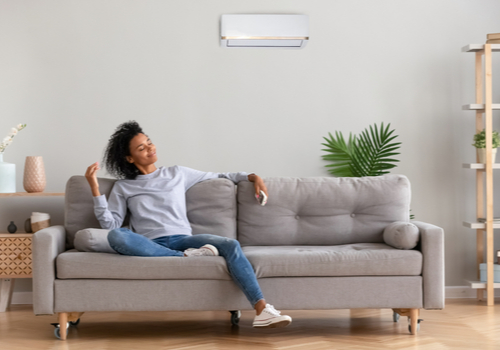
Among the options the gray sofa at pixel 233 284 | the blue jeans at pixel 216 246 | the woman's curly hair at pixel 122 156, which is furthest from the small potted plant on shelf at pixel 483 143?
the woman's curly hair at pixel 122 156

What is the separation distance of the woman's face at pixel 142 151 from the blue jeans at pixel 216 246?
556 millimetres

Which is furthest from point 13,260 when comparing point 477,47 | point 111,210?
point 477,47

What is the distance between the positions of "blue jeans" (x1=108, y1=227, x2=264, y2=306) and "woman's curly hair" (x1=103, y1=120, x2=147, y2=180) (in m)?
0.55

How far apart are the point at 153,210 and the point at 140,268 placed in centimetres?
47

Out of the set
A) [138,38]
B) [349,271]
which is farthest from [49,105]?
[349,271]

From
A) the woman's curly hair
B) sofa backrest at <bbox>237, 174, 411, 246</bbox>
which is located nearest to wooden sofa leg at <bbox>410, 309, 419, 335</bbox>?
sofa backrest at <bbox>237, 174, 411, 246</bbox>

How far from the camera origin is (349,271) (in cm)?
287

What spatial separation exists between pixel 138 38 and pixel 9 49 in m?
0.90

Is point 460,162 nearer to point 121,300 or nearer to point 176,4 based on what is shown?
point 176,4

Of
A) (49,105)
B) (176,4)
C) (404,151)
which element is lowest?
(404,151)

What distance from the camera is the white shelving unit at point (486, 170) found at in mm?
3838

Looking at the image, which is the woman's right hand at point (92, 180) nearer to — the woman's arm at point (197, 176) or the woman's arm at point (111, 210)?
the woman's arm at point (111, 210)

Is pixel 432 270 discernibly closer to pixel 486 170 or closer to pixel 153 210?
pixel 486 170

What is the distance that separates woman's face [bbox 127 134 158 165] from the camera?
3320 millimetres
